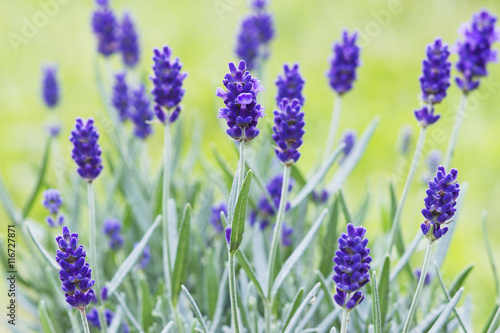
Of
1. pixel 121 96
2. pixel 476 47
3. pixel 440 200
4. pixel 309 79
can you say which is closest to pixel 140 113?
pixel 121 96

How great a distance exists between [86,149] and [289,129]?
52 centimetres

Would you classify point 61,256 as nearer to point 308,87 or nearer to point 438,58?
point 438,58

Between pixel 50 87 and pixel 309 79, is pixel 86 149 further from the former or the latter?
pixel 309 79

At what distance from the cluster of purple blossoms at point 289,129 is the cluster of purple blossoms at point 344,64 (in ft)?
2.08

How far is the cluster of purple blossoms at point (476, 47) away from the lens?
1725 mm

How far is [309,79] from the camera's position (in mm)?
4703

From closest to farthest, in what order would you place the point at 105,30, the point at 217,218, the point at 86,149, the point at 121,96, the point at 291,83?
the point at 86,149, the point at 291,83, the point at 217,218, the point at 121,96, the point at 105,30

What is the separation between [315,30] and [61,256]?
14.2 ft

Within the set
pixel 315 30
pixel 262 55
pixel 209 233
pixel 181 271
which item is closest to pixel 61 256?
pixel 181 271

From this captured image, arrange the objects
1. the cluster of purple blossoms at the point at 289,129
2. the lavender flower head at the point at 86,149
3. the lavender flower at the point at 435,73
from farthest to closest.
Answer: the lavender flower at the point at 435,73
the lavender flower head at the point at 86,149
the cluster of purple blossoms at the point at 289,129

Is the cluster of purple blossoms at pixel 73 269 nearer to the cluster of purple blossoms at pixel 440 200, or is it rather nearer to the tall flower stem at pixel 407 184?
the cluster of purple blossoms at pixel 440 200

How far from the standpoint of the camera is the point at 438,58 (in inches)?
63.9

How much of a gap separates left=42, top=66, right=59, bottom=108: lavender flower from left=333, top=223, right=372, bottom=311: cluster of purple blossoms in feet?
6.60

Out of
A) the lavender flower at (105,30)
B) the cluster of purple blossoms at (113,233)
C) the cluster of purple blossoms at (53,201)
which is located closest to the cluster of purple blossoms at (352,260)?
the cluster of purple blossoms at (53,201)
